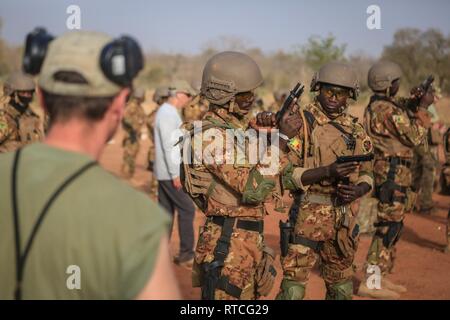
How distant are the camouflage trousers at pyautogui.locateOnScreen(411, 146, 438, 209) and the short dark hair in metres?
8.55

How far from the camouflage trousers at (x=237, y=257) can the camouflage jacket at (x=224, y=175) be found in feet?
0.47

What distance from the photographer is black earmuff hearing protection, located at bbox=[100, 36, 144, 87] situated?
5.35 ft

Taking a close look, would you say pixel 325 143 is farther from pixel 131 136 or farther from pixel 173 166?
pixel 131 136

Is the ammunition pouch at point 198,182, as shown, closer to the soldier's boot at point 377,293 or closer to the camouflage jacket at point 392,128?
the soldier's boot at point 377,293

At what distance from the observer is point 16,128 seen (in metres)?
6.54

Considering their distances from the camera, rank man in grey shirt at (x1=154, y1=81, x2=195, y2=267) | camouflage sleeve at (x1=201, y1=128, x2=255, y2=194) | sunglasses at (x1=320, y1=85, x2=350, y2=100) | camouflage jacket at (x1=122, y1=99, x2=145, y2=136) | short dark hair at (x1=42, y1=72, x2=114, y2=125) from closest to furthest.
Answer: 1. short dark hair at (x1=42, y1=72, x2=114, y2=125)
2. camouflage sleeve at (x1=201, y1=128, x2=255, y2=194)
3. sunglasses at (x1=320, y1=85, x2=350, y2=100)
4. man in grey shirt at (x1=154, y1=81, x2=195, y2=267)
5. camouflage jacket at (x1=122, y1=99, x2=145, y2=136)

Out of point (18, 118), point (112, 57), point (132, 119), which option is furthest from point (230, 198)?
point (132, 119)

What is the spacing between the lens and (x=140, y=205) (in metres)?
1.51

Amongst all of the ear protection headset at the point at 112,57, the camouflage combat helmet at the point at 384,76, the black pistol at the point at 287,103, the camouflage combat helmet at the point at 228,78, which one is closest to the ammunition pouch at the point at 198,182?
the camouflage combat helmet at the point at 228,78

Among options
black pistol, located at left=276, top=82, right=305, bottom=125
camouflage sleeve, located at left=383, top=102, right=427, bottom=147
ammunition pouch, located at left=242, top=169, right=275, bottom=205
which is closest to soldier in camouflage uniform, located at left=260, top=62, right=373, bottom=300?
black pistol, located at left=276, top=82, right=305, bottom=125

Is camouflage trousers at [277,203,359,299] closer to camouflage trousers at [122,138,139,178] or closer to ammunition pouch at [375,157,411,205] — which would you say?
ammunition pouch at [375,157,411,205]

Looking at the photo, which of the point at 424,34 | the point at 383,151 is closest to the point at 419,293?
the point at 383,151
